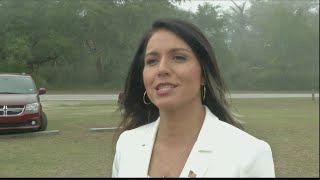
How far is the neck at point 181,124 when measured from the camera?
1982 millimetres

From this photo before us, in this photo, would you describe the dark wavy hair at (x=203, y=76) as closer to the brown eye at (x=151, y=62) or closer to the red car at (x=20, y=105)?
the brown eye at (x=151, y=62)

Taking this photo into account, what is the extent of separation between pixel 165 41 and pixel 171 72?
6.2 inches

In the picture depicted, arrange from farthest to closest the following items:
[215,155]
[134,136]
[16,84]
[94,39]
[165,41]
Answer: [16,84]
[94,39]
[134,136]
[165,41]
[215,155]

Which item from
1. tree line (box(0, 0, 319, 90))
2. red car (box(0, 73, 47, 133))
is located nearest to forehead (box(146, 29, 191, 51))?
tree line (box(0, 0, 319, 90))

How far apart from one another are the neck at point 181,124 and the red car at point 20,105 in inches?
31.5

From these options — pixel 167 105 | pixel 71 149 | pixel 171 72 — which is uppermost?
pixel 171 72

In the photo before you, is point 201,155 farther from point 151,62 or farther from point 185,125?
point 151,62

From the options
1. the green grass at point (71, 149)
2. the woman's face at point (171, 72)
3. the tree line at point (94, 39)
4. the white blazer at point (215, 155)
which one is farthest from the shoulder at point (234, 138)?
the green grass at point (71, 149)

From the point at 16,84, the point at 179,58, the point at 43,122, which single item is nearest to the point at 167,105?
the point at 179,58

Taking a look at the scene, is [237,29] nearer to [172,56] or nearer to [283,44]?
[283,44]

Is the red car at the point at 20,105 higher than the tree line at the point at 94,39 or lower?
lower

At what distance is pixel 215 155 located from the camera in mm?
1822

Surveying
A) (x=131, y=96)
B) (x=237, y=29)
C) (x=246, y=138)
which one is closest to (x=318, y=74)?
(x=237, y=29)

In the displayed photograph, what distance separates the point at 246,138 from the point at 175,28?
0.48m
